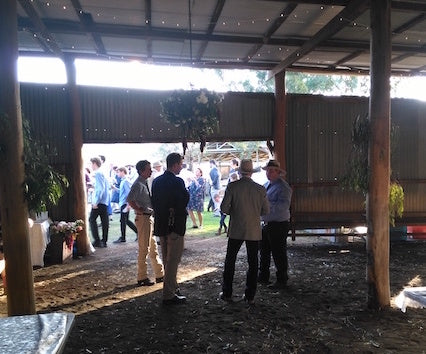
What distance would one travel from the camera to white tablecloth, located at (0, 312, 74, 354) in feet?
6.29

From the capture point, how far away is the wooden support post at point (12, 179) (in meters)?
4.00

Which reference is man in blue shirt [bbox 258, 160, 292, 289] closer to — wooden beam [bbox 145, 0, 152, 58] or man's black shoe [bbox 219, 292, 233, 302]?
man's black shoe [bbox 219, 292, 233, 302]

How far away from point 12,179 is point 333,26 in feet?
15.7

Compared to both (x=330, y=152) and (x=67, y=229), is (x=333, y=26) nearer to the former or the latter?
(x=330, y=152)

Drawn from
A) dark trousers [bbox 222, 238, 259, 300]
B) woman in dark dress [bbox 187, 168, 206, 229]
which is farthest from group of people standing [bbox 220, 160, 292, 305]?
woman in dark dress [bbox 187, 168, 206, 229]

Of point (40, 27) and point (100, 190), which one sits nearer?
point (40, 27)

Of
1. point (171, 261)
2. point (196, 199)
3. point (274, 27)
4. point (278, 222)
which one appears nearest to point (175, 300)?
point (171, 261)

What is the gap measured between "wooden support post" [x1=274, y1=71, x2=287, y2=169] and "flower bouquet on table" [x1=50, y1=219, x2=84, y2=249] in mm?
4252

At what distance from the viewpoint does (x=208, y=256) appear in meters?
7.84

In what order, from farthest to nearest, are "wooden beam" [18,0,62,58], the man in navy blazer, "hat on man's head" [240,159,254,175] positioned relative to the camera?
"wooden beam" [18,0,62,58] → "hat on man's head" [240,159,254,175] → the man in navy blazer

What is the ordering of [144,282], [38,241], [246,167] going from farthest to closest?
[38,241] → [144,282] → [246,167]

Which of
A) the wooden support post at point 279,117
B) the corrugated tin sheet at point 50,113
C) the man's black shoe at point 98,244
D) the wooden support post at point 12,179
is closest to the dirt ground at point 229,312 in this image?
the wooden support post at point 12,179

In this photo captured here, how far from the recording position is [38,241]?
683 centimetres

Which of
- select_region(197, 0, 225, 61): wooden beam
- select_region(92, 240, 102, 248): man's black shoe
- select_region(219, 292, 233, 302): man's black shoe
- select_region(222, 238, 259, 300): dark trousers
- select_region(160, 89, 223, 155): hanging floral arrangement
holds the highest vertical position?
select_region(197, 0, 225, 61): wooden beam
